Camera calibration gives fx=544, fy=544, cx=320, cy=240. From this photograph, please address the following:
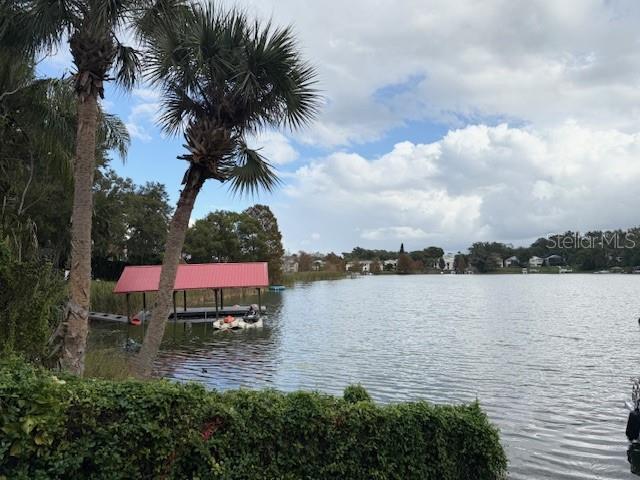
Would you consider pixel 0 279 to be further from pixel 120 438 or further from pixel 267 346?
pixel 267 346

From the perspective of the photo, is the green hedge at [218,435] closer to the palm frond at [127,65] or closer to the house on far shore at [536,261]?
the palm frond at [127,65]

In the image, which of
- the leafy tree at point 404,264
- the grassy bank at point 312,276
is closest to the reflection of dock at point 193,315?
the grassy bank at point 312,276

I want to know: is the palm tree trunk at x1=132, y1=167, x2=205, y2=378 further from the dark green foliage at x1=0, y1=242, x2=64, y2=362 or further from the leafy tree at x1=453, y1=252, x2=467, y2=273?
the leafy tree at x1=453, y1=252, x2=467, y2=273

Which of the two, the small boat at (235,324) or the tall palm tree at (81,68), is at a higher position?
the tall palm tree at (81,68)

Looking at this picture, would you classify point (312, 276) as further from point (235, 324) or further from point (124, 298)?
point (235, 324)

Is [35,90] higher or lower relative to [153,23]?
higher

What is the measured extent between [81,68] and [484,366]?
1502cm

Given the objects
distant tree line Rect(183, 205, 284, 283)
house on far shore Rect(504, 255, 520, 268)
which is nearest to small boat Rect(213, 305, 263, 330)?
distant tree line Rect(183, 205, 284, 283)

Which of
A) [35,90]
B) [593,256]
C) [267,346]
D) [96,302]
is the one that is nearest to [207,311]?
[96,302]

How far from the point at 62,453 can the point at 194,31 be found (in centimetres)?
757

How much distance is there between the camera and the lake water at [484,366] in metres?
10.3

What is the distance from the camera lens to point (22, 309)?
7.73 meters

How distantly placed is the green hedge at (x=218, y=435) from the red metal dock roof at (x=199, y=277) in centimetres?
2824

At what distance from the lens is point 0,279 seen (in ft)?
24.6
